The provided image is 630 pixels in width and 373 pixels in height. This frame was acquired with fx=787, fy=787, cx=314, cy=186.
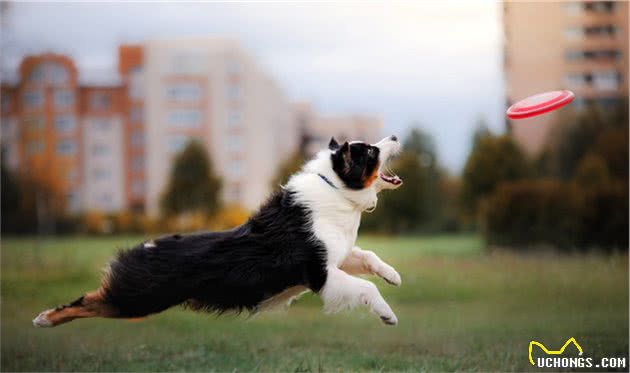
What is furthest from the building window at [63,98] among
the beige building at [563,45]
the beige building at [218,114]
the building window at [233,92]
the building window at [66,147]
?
the beige building at [563,45]

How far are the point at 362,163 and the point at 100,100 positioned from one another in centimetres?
2425

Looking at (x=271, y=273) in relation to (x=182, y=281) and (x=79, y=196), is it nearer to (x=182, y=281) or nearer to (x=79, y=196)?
(x=182, y=281)

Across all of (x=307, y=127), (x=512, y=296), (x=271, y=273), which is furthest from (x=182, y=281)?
(x=307, y=127)

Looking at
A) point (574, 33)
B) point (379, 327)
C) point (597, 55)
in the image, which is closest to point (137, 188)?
point (574, 33)

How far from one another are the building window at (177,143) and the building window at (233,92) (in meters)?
2.03

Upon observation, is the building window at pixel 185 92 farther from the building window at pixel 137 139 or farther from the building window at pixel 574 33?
the building window at pixel 574 33

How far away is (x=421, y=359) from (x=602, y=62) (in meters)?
13.0

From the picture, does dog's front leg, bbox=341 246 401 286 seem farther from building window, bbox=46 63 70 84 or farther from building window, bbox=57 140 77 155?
building window, bbox=57 140 77 155

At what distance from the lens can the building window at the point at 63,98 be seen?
26.8m

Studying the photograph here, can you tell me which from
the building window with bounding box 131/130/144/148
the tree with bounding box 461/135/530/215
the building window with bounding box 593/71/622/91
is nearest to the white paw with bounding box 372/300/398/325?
the tree with bounding box 461/135/530/215

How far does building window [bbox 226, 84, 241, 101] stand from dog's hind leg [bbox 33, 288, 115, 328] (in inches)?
811

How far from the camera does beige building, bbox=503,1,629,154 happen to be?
1653cm

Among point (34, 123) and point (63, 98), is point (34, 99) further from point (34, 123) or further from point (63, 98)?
point (63, 98)

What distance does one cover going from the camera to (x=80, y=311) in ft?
16.7
